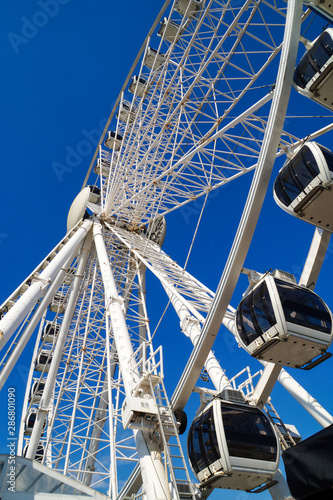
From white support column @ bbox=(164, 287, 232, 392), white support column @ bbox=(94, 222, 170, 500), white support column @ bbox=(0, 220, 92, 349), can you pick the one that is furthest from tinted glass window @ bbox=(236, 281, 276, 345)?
white support column @ bbox=(0, 220, 92, 349)

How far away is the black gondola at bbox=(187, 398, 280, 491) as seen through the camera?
17.9ft

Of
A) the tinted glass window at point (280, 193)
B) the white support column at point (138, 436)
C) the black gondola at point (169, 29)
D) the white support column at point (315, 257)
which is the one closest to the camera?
the white support column at point (138, 436)

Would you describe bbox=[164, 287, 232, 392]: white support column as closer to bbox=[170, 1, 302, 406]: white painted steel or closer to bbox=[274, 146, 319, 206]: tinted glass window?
bbox=[170, 1, 302, 406]: white painted steel

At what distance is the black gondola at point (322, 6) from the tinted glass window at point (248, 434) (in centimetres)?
625

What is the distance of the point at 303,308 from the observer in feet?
19.0

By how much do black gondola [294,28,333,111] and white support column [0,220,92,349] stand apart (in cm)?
698

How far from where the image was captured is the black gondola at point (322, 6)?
248 inches

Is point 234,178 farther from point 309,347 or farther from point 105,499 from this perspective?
point 105,499

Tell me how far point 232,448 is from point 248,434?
13.8 inches

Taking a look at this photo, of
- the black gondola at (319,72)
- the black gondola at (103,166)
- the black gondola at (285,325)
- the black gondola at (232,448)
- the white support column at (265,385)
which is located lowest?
the black gondola at (232,448)

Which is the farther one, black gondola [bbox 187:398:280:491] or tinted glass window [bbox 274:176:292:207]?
tinted glass window [bbox 274:176:292:207]

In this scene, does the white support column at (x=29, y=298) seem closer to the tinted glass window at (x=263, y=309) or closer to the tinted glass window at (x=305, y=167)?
the tinted glass window at (x=263, y=309)

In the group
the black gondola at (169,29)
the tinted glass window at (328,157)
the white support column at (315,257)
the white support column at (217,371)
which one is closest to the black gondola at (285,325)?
the white support column at (315,257)

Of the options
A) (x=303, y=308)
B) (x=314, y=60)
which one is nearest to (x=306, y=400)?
(x=303, y=308)
